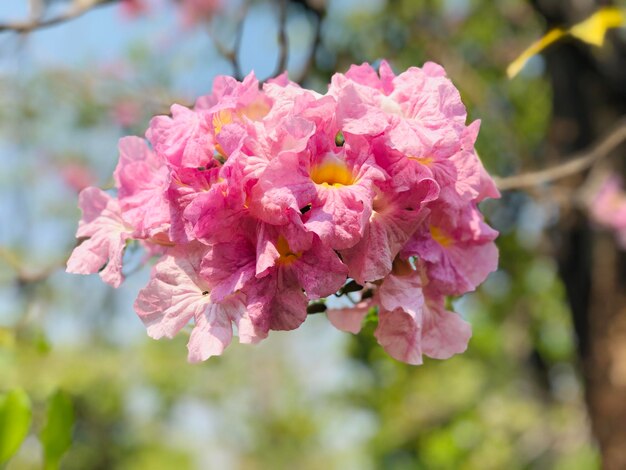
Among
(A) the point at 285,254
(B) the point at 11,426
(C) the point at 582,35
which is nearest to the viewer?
(A) the point at 285,254

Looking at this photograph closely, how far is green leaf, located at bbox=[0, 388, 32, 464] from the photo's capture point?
0.97 m

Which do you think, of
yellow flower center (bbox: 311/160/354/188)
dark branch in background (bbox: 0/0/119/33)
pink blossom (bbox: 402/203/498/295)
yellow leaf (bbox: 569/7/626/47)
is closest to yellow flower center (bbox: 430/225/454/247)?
pink blossom (bbox: 402/203/498/295)

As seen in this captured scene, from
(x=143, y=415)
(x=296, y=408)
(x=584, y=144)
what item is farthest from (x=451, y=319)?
(x=296, y=408)

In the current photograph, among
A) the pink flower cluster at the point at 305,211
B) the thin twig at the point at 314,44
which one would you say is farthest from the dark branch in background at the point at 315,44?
the pink flower cluster at the point at 305,211

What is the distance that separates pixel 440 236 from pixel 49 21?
37.8 inches

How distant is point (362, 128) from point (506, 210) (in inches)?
158

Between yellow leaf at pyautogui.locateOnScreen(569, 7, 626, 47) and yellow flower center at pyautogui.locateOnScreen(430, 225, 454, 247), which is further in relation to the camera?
yellow leaf at pyautogui.locateOnScreen(569, 7, 626, 47)

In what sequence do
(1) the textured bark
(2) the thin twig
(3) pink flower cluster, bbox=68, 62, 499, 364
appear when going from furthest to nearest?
(1) the textured bark → (2) the thin twig → (3) pink flower cluster, bbox=68, 62, 499, 364

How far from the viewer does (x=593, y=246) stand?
2.92 meters

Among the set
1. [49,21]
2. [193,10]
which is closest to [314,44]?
[49,21]

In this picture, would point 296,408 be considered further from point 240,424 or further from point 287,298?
point 287,298

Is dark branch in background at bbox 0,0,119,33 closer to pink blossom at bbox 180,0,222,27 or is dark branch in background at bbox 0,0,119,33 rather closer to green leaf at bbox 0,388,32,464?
green leaf at bbox 0,388,32,464

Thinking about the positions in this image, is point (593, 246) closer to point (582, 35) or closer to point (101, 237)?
point (582, 35)

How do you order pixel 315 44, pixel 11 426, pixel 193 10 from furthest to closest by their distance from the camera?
pixel 193 10 → pixel 315 44 → pixel 11 426
